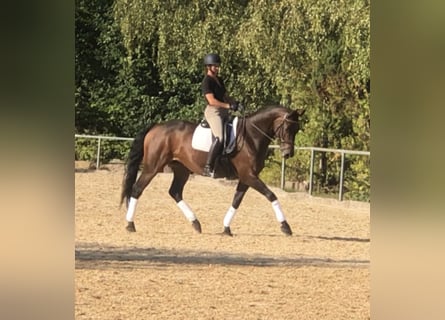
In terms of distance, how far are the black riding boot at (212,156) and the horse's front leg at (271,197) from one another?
24 centimetres

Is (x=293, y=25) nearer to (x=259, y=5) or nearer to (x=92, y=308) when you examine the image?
(x=259, y=5)

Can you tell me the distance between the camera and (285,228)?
587cm

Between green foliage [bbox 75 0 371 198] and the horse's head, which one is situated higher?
green foliage [bbox 75 0 371 198]

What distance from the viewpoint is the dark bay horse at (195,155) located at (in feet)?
19.0

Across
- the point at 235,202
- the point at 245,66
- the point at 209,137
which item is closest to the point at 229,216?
the point at 235,202

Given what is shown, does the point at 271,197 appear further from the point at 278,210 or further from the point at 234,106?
the point at 234,106

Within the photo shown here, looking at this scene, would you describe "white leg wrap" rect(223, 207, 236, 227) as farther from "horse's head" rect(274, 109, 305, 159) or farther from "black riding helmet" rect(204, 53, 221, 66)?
"black riding helmet" rect(204, 53, 221, 66)

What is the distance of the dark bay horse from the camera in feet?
19.0

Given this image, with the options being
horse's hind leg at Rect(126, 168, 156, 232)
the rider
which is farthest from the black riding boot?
horse's hind leg at Rect(126, 168, 156, 232)

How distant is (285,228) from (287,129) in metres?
0.66
